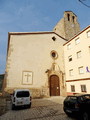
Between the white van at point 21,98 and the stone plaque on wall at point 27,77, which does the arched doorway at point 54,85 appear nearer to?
the stone plaque on wall at point 27,77

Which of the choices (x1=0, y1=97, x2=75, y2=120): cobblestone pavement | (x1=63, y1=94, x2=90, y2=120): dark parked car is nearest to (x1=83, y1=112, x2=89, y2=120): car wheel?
(x1=63, y1=94, x2=90, y2=120): dark parked car

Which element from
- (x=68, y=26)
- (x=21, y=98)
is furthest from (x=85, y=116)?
(x=68, y=26)

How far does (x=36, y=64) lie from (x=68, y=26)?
61.7 ft

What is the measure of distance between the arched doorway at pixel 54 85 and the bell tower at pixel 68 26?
14904mm

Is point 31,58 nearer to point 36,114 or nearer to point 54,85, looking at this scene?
point 54,85

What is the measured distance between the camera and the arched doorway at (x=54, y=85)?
17047 millimetres

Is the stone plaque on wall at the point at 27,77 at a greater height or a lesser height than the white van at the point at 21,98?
greater

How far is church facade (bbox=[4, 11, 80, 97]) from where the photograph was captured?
617 inches

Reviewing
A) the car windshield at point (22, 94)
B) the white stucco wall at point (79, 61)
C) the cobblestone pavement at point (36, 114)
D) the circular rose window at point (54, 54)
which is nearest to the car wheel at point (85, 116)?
the cobblestone pavement at point (36, 114)

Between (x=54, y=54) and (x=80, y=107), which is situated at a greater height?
(x=54, y=54)

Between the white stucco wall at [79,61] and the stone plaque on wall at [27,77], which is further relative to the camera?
the stone plaque on wall at [27,77]

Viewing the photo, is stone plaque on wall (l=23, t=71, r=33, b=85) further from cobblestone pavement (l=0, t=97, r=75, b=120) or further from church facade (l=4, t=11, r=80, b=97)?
cobblestone pavement (l=0, t=97, r=75, b=120)

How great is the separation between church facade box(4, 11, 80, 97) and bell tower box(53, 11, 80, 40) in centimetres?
991

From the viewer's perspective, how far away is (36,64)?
17.1m
